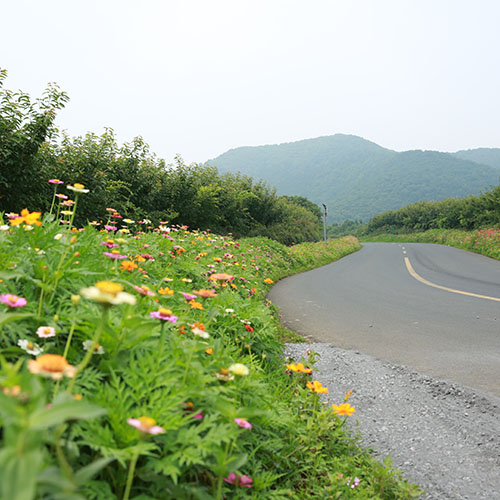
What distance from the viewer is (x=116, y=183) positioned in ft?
34.3

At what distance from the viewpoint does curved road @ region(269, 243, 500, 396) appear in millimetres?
3949

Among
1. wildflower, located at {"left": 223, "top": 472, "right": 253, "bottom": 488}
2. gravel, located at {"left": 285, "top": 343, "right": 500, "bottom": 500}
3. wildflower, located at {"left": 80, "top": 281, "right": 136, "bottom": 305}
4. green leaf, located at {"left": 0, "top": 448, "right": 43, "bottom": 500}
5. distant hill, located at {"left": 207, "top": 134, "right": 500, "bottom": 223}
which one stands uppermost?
distant hill, located at {"left": 207, "top": 134, "right": 500, "bottom": 223}

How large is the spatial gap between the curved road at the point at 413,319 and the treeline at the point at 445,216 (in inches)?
665

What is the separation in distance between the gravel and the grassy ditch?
27 centimetres

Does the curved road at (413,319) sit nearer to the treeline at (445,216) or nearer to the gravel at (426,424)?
the gravel at (426,424)

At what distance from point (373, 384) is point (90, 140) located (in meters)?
8.92

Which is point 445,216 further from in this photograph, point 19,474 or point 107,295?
point 19,474

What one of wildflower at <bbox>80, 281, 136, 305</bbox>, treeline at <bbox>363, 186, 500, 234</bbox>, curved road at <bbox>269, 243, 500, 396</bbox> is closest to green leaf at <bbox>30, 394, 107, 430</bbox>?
wildflower at <bbox>80, 281, 136, 305</bbox>

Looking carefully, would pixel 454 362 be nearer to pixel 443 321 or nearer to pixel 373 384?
pixel 373 384

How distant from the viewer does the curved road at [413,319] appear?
3949 mm

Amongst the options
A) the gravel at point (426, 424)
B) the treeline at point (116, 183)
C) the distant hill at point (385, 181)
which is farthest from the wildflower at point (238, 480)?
the distant hill at point (385, 181)

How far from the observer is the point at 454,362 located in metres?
3.89

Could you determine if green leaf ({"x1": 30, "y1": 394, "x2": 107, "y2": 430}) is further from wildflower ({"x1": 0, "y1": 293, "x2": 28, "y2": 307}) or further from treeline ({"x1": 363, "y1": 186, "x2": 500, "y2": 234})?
treeline ({"x1": 363, "y1": 186, "x2": 500, "y2": 234})

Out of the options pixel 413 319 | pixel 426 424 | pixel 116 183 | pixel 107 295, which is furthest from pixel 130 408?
pixel 116 183
